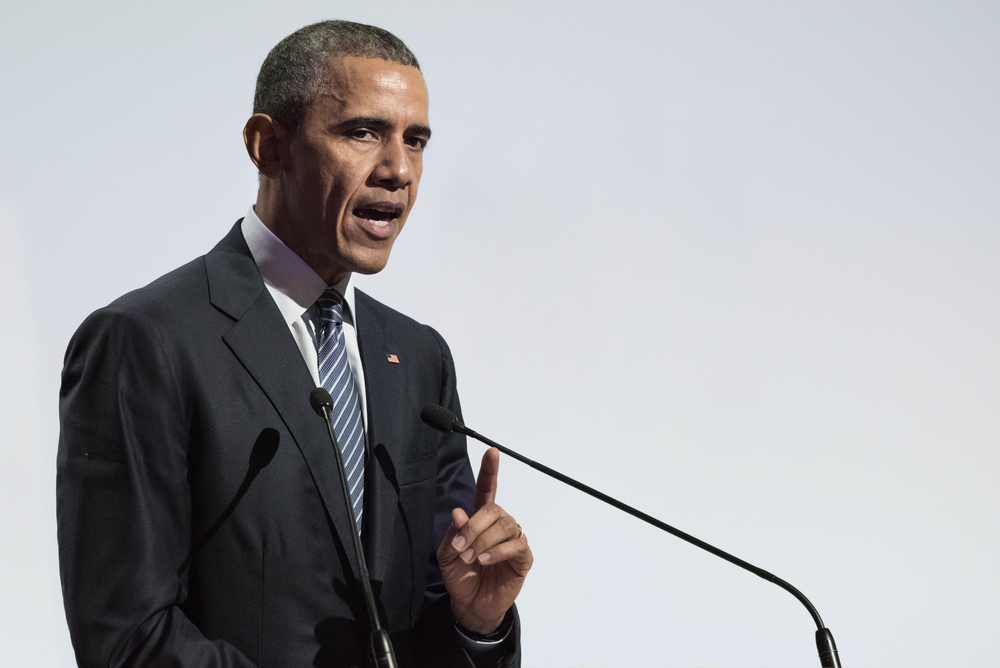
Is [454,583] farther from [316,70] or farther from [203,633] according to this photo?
[316,70]

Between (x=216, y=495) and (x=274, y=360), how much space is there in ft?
0.76

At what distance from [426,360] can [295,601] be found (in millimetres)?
544

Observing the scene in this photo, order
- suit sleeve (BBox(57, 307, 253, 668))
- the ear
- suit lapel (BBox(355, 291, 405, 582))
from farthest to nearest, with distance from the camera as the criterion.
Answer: the ear → suit lapel (BBox(355, 291, 405, 582)) → suit sleeve (BBox(57, 307, 253, 668))

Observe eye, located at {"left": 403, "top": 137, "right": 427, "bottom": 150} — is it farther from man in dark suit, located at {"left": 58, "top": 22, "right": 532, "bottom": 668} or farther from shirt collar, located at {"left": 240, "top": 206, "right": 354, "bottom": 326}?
shirt collar, located at {"left": 240, "top": 206, "right": 354, "bottom": 326}

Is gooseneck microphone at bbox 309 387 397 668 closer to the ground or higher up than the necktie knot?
closer to the ground

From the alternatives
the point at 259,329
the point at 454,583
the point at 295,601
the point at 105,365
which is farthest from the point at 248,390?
the point at 454,583

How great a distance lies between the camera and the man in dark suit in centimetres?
138

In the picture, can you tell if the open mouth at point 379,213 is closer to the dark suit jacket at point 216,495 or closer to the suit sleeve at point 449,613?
the dark suit jacket at point 216,495

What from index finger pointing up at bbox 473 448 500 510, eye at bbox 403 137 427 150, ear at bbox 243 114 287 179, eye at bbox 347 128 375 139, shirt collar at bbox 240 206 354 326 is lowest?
index finger pointing up at bbox 473 448 500 510

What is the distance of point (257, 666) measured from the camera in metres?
1.45

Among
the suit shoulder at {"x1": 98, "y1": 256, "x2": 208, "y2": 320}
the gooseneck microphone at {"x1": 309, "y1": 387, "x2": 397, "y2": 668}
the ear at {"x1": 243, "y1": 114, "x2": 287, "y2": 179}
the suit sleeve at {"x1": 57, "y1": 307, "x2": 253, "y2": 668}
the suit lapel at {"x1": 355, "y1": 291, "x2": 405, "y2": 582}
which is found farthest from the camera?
the ear at {"x1": 243, "y1": 114, "x2": 287, "y2": 179}

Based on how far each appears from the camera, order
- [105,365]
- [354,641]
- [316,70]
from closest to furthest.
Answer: [105,365] < [354,641] < [316,70]

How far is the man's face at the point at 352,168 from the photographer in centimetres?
162

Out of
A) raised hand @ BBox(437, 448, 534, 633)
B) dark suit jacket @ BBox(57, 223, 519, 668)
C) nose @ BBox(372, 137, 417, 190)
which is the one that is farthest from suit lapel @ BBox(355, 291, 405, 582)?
nose @ BBox(372, 137, 417, 190)
